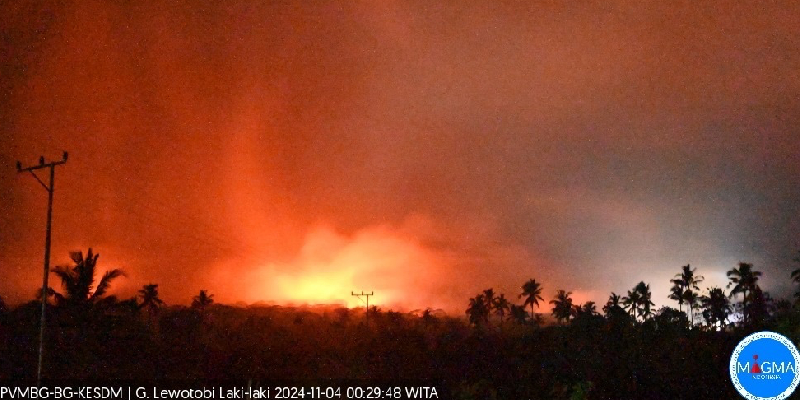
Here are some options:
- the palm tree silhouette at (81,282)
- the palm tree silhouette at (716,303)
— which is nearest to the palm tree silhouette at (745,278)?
the palm tree silhouette at (716,303)

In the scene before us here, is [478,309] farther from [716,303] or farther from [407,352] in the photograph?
[407,352]

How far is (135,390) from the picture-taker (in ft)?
92.6

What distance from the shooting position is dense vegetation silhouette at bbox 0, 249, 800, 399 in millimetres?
26406

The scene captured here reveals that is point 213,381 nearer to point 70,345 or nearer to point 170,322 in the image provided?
point 70,345

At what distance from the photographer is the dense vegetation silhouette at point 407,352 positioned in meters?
26.4

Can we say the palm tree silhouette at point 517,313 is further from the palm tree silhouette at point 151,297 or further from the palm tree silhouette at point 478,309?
the palm tree silhouette at point 151,297

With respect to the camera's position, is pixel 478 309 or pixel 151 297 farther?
pixel 478 309

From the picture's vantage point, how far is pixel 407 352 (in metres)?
39.9

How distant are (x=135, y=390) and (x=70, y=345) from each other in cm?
1226

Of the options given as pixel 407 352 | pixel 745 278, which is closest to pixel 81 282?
pixel 407 352

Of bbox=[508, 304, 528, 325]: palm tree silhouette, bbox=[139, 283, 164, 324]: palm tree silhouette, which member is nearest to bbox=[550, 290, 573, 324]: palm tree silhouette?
bbox=[508, 304, 528, 325]: palm tree silhouette

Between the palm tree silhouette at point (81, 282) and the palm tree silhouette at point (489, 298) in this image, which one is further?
the palm tree silhouette at point (489, 298)

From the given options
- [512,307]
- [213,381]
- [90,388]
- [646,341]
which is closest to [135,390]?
[90,388]

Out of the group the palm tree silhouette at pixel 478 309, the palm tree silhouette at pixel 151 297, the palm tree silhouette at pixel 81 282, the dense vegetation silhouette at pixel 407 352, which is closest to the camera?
the dense vegetation silhouette at pixel 407 352
